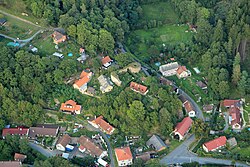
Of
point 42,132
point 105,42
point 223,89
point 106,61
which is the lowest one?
point 42,132

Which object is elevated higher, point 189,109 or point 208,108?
point 189,109

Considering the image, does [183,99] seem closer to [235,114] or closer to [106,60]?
[235,114]

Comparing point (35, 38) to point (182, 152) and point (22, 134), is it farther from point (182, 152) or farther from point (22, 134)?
point (182, 152)

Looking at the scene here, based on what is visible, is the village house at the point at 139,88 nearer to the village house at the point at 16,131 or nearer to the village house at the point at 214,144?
the village house at the point at 214,144

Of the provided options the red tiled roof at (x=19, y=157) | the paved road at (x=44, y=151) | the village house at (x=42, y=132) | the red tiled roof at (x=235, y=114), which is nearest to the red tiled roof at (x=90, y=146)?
the paved road at (x=44, y=151)

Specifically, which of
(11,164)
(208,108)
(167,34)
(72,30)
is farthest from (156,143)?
(167,34)

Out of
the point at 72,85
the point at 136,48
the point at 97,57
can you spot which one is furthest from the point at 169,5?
the point at 72,85
